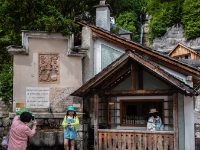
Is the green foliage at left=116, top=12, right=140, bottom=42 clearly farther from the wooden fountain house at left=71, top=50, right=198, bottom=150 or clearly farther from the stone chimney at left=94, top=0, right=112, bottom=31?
the wooden fountain house at left=71, top=50, right=198, bottom=150

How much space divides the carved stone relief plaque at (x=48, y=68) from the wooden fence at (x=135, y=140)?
2.91 metres

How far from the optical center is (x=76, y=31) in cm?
1290

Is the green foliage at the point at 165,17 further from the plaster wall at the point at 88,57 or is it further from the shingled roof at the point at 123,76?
the shingled roof at the point at 123,76

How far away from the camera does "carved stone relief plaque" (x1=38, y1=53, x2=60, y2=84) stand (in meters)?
10.6

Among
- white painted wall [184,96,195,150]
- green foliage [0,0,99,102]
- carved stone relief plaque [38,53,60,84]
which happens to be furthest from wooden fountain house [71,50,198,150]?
green foliage [0,0,99,102]

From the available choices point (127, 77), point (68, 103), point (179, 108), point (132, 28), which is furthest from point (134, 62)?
point (132, 28)

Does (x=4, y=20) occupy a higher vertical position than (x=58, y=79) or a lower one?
higher

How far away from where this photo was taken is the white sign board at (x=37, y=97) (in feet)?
34.3

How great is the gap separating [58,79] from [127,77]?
9.18ft

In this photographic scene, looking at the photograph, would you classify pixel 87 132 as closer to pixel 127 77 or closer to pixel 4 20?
pixel 127 77

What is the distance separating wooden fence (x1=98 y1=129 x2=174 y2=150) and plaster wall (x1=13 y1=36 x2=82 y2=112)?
2.54 metres

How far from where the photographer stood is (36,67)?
10594 mm

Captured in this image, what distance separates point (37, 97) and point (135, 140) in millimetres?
4222

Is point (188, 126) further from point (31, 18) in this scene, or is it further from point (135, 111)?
point (31, 18)
